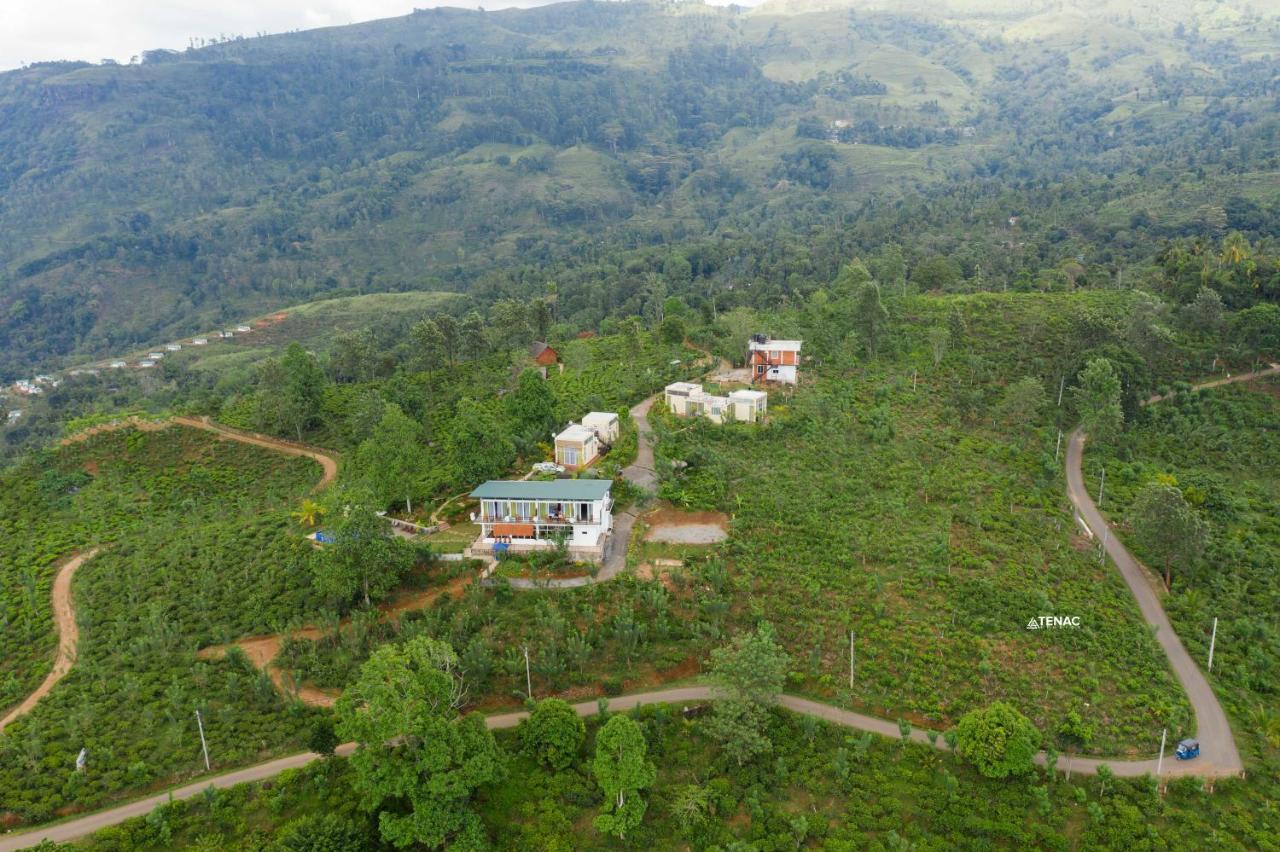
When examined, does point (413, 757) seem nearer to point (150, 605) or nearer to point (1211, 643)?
point (150, 605)

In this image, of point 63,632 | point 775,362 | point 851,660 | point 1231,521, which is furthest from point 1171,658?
point 63,632

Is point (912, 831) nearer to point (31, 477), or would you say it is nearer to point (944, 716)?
point (944, 716)

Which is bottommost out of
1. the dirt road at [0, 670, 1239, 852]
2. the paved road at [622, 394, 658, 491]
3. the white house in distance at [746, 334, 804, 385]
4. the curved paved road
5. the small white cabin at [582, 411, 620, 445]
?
the curved paved road

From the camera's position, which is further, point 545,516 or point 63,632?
point 545,516

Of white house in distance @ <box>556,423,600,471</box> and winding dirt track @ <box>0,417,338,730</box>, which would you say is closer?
winding dirt track @ <box>0,417,338,730</box>

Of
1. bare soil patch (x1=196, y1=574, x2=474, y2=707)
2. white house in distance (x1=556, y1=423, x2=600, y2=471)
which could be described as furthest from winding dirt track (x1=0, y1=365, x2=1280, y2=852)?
white house in distance (x1=556, y1=423, x2=600, y2=471)

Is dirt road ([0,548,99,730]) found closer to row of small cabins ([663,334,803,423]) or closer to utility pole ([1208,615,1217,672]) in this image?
row of small cabins ([663,334,803,423])

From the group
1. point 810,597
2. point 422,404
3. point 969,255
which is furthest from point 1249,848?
point 969,255
